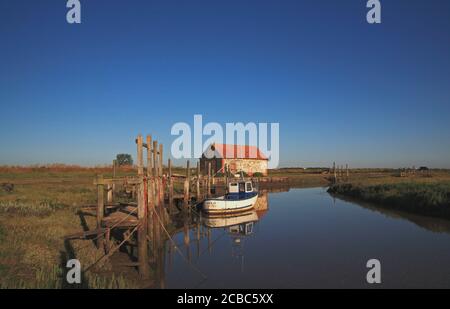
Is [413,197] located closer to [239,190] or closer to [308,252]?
[239,190]

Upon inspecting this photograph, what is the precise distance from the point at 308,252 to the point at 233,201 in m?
10.7

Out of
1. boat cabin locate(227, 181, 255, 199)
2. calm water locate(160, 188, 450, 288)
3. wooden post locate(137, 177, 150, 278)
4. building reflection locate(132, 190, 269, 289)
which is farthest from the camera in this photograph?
boat cabin locate(227, 181, 255, 199)

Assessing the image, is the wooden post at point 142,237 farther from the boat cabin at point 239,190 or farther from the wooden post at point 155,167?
the boat cabin at point 239,190

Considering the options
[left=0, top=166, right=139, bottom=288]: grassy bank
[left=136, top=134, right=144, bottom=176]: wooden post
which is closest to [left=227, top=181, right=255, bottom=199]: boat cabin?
[left=0, top=166, right=139, bottom=288]: grassy bank

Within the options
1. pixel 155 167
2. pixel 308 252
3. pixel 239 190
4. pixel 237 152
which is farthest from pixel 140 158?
pixel 237 152

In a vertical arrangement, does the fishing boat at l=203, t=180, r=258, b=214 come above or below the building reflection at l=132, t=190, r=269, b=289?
above

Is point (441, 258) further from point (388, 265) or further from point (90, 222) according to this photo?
point (90, 222)

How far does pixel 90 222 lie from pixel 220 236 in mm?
7037

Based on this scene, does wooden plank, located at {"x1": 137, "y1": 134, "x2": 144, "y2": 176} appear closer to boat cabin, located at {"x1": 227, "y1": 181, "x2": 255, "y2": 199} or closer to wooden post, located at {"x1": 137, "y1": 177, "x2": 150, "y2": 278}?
wooden post, located at {"x1": 137, "y1": 177, "x2": 150, "y2": 278}

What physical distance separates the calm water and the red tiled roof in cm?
3223

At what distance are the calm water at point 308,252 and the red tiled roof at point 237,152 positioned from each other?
32231mm

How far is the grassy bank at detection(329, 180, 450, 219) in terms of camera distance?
21828 mm

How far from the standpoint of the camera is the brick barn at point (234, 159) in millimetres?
54669
